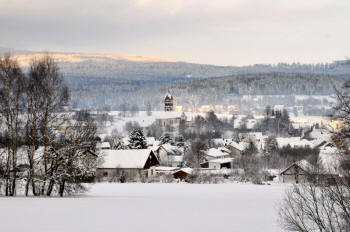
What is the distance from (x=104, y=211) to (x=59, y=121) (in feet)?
24.7

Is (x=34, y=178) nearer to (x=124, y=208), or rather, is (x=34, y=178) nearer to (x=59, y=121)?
A: (x=59, y=121)

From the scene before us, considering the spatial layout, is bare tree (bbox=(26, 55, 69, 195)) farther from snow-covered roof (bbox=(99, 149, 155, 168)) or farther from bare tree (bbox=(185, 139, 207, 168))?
bare tree (bbox=(185, 139, 207, 168))

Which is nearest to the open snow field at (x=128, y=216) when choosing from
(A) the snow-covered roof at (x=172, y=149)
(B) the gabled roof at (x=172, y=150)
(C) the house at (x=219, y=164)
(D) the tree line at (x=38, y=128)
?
(D) the tree line at (x=38, y=128)

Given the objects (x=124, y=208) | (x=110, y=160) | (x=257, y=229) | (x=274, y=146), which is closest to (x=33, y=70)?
(x=124, y=208)

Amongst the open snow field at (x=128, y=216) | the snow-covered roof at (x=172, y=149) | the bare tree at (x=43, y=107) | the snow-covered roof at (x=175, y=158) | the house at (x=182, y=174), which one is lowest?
the snow-covered roof at (x=175, y=158)

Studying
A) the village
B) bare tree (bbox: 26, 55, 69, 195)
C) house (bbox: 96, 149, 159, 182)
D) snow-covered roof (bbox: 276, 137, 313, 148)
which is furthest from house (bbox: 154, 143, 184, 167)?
bare tree (bbox: 26, 55, 69, 195)

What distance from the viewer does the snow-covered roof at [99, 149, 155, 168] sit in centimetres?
6025

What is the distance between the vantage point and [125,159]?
201 ft

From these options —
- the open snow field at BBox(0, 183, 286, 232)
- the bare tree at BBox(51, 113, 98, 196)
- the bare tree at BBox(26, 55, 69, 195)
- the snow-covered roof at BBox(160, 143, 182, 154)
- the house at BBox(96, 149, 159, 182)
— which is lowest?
the snow-covered roof at BBox(160, 143, 182, 154)

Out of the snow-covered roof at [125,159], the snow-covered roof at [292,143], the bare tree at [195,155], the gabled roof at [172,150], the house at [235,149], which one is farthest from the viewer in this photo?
the snow-covered roof at [292,143]

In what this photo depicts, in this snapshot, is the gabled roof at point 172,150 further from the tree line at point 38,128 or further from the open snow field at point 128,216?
the open snow field at point 128,216

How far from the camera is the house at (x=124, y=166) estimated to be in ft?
194

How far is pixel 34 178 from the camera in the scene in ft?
90.7

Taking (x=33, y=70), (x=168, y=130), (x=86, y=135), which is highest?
(x=33, y=70)
